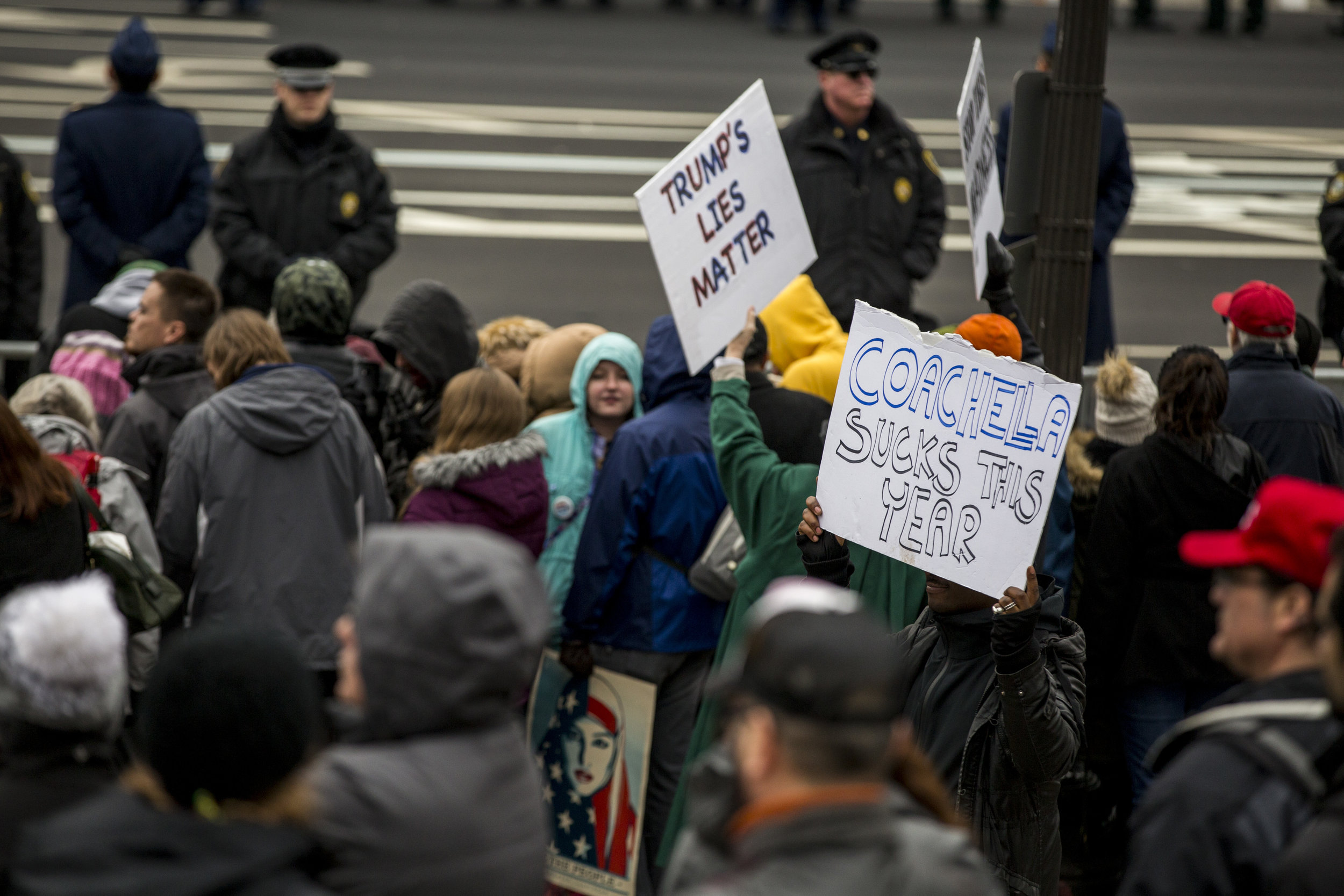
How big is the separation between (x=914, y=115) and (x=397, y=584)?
1537 centimetres

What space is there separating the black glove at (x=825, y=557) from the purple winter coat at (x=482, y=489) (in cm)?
122

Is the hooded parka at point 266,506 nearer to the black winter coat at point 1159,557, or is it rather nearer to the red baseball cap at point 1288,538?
the black winter coat at point 1159,557

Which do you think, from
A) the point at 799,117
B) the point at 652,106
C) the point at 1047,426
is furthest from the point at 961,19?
the point at 1047,426

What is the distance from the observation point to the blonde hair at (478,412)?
5461 millimetres

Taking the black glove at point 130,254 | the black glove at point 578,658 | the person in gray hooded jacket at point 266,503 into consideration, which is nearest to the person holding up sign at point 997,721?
the black glove at point 578,658

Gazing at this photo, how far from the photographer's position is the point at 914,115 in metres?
17.3

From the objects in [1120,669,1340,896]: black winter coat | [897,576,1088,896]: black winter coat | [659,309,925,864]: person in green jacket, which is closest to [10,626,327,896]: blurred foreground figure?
[1120,669,1340,896]: black winter coat

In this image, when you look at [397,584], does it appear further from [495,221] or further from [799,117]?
[495,221]

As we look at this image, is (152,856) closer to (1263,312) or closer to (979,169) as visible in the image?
(979,169)

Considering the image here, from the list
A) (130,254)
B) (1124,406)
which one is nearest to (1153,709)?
(1124,406)

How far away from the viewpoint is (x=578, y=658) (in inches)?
215

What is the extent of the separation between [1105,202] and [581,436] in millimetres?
4865

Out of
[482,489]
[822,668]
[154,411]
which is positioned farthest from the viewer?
[154,411]

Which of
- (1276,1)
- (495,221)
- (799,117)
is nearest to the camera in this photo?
(799,117)
